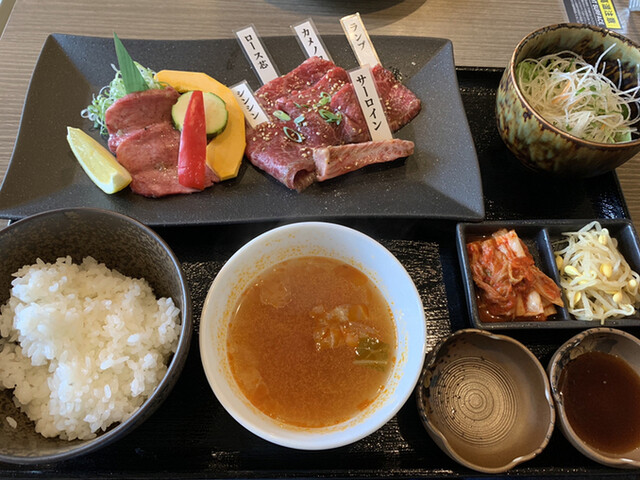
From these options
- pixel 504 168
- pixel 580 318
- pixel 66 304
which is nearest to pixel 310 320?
pixel 66 304

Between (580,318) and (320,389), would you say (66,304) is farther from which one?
(580,318)

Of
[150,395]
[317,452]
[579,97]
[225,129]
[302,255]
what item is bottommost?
[317,452]

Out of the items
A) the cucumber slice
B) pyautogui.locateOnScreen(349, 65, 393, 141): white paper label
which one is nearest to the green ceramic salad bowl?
pyautogui.locateOnScreen(349, 65, 393, 141): white paper label

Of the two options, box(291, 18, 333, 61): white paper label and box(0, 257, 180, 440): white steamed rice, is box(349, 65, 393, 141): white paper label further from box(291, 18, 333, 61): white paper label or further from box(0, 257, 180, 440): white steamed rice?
box(0, 257, 180, 440): white steamed rice

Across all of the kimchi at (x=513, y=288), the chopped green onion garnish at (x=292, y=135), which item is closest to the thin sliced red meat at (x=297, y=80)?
the chopped green onion garnish at (x=292, y=135)

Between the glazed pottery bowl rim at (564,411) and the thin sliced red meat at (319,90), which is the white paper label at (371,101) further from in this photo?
the glazed pottery bowl rim at (564,411)

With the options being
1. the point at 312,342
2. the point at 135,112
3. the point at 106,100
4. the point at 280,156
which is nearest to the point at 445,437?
the point at 312,342

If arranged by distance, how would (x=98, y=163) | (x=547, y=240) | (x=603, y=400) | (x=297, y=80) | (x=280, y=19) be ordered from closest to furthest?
(x=603, y=400) → (x=547, y=240) → (x=98, y=163) → (x=297, y=80) → (x=280, y=19)

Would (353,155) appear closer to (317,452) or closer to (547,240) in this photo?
(547,240)
